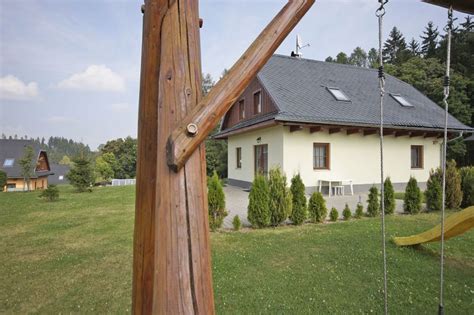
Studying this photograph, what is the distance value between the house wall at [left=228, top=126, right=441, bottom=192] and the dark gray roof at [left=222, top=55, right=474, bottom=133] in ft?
2.76

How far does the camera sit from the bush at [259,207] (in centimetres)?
640

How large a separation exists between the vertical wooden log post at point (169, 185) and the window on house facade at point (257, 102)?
1223cm

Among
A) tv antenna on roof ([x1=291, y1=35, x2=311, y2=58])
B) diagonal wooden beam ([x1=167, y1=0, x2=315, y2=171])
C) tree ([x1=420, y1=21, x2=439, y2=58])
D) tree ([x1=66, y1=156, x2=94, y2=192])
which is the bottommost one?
tree ([x1=66, y1=156, x2=94, y2=192])

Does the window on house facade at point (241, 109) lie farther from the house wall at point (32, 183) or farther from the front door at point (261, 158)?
the house wall at point (32, 183)

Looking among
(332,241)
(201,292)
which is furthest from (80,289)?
(332,241)

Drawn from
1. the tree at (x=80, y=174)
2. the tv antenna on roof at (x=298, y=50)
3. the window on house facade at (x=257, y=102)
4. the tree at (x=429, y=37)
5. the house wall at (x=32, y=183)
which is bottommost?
the house wall at (x=32, y=183)

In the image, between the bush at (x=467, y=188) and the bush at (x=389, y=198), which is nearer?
the bush at (x=389, y=198)

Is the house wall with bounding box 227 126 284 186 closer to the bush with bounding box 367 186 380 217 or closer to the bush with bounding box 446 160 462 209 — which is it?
the bush with bounding box 367 186 380 217

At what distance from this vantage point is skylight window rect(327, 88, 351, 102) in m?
13.2

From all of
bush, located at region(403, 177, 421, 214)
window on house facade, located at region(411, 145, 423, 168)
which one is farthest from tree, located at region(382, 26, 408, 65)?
bush, located at region(403, 177, 421, 214)

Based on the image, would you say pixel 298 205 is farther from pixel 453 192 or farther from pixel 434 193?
pixel 453 192

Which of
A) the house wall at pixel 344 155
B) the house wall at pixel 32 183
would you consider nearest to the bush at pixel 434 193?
the house wall at pixel 344 155

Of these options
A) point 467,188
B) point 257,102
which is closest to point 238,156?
point 257,102

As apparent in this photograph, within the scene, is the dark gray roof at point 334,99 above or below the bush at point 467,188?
above
